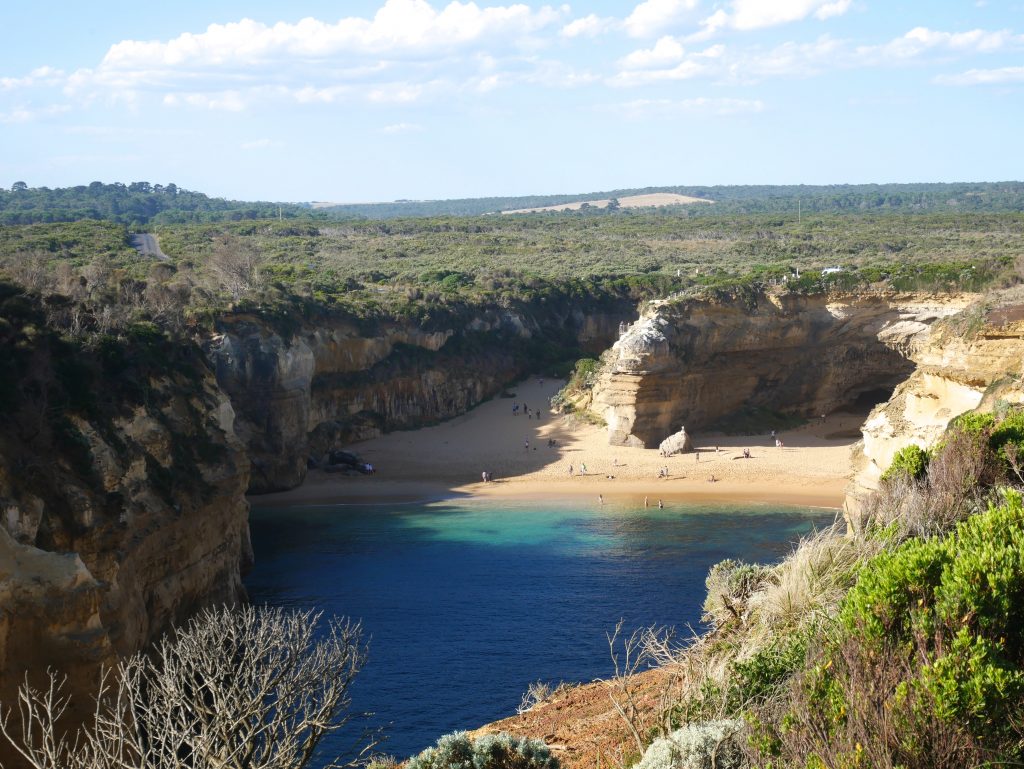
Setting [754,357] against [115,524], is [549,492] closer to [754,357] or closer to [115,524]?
[754,357]

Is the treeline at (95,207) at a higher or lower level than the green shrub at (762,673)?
higher

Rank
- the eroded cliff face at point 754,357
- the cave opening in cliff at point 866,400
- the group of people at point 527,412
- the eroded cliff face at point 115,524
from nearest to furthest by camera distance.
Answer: the eroded cliff face at point 115,524, the eroded cliff face at point 754,357, the cave opening in cliff at point 866,400, the group of people at point 527,412

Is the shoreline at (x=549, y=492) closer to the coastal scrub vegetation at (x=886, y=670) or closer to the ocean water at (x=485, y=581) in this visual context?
the ocean water at (x=485, y=581)

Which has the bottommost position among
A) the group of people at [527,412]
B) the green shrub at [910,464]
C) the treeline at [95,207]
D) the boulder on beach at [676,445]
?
the boulder on beach at [676,445]

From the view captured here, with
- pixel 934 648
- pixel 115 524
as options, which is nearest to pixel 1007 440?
pixel 934 648

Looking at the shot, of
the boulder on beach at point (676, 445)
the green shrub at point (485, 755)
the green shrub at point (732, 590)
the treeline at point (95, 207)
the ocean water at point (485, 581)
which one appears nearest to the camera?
the green shrub at point (485, 755)

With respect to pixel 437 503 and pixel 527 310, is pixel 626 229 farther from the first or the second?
pixel 437 503

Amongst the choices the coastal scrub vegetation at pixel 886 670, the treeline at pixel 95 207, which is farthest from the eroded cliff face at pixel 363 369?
the treeline at pixel 95 207
